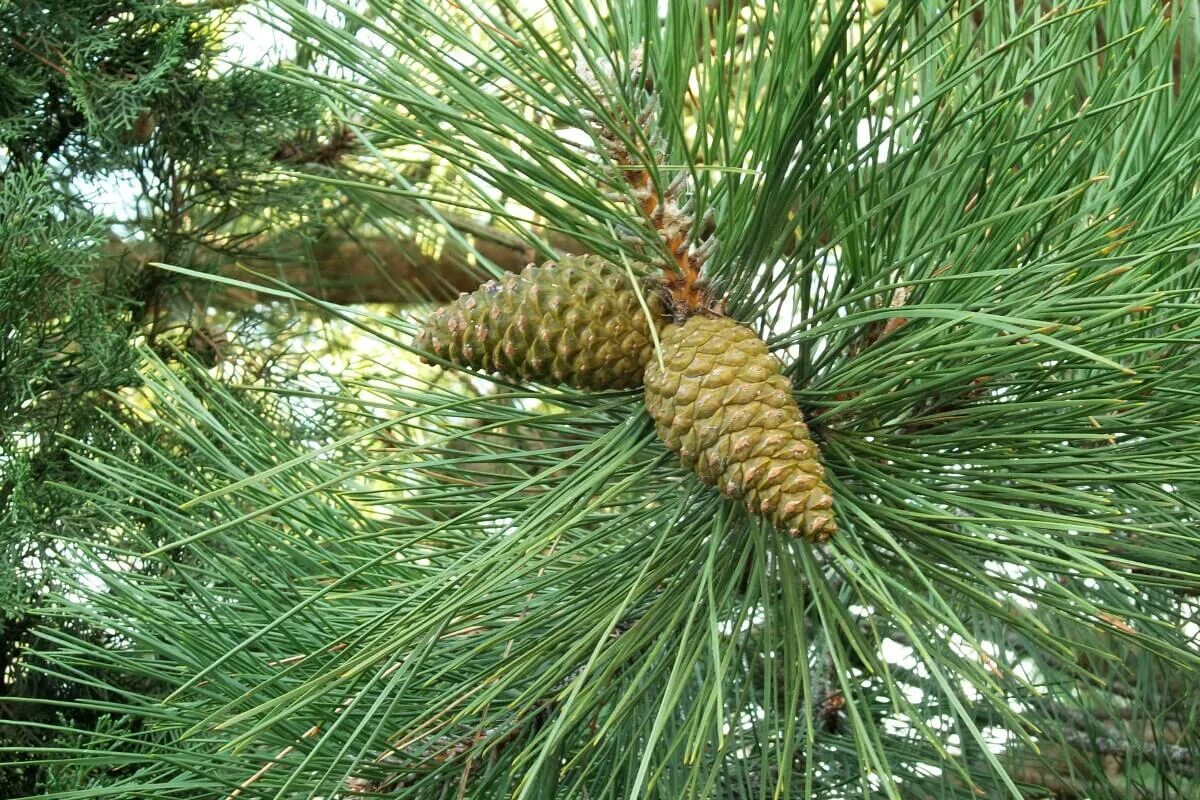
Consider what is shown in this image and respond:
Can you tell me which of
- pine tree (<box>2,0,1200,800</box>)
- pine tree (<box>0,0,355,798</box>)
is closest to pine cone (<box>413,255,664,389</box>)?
pine tree (<box>2,0,1200,800</box>)

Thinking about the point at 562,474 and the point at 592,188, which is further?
the point at 562,474

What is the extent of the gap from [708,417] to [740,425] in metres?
0.01

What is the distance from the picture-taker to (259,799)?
657 millimetres

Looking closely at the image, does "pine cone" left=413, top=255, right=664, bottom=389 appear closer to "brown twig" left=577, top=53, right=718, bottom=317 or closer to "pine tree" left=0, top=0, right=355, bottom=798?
"brown twig" left=577, top=53, right=718, bottom=317

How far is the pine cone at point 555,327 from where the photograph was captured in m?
0.55

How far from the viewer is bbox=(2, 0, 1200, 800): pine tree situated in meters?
0.50

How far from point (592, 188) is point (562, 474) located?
228 mm

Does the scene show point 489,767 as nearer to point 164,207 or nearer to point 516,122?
point 516,122

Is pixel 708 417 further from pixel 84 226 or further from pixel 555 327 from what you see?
pixel 84 226

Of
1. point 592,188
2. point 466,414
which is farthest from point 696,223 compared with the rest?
point 466,414

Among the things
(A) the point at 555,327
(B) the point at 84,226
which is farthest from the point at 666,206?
(B) the point at 84,226

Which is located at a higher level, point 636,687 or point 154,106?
point 154,106

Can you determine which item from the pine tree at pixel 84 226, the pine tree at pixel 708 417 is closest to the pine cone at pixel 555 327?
the pine tree at pixel 708 417

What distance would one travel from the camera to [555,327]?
1.81 ft
